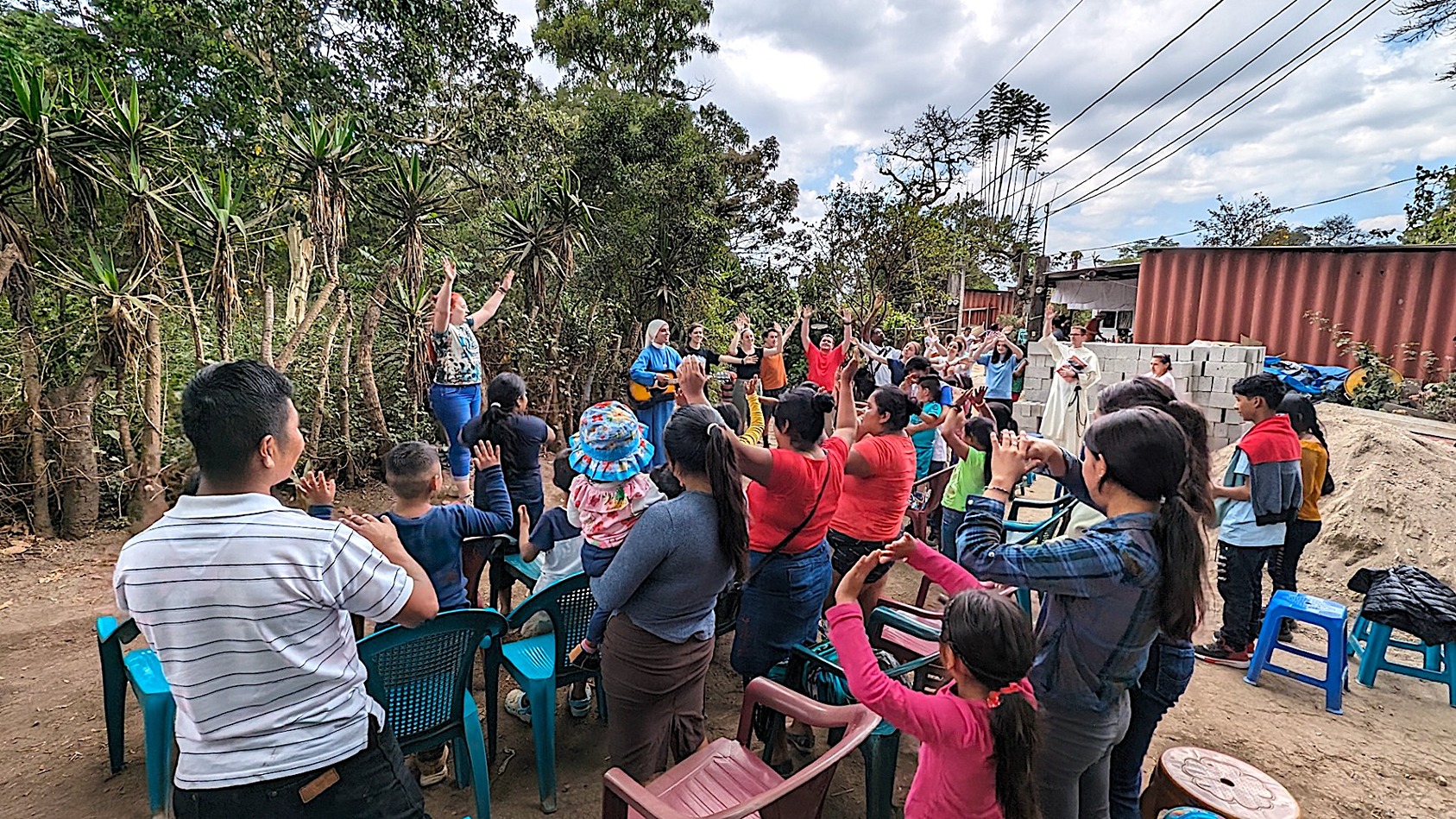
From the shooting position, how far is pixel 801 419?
275cm

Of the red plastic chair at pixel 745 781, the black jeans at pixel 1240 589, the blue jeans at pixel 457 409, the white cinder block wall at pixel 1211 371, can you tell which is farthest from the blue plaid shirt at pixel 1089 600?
the white cinder block wall at pixel 1211 371

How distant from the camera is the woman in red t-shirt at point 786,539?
104 inches

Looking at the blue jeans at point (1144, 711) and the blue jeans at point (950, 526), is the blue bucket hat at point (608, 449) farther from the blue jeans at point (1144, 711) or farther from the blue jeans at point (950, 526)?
the blue jeans at point (950, 526)

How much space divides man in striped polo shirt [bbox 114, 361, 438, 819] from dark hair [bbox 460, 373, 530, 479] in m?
2.14

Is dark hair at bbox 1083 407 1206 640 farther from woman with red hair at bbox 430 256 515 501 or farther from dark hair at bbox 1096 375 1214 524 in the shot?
woman with red hair at bbox 430 256 515 501

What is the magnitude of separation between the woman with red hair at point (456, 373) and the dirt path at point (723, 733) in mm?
2205

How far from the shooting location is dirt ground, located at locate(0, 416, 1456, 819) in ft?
8.48

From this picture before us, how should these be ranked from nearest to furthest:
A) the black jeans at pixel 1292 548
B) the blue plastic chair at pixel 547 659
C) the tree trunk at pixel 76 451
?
the blue plastic chair at pixel 547 659
the black jeans at pixel 1292 548
the tree trunk at pixel 76 451

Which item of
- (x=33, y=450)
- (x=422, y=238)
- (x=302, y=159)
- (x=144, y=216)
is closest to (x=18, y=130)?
(x=144, y=216)

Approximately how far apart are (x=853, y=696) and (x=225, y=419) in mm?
1931

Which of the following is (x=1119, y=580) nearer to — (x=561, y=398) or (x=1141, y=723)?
(x=1141, y=723)

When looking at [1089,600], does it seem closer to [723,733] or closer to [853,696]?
[853,696]

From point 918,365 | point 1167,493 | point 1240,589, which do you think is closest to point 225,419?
point 1167,493

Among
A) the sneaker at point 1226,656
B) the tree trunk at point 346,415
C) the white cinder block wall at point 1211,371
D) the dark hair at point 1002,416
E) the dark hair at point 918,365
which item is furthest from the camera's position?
the white cinder block wall at point 1211,371
